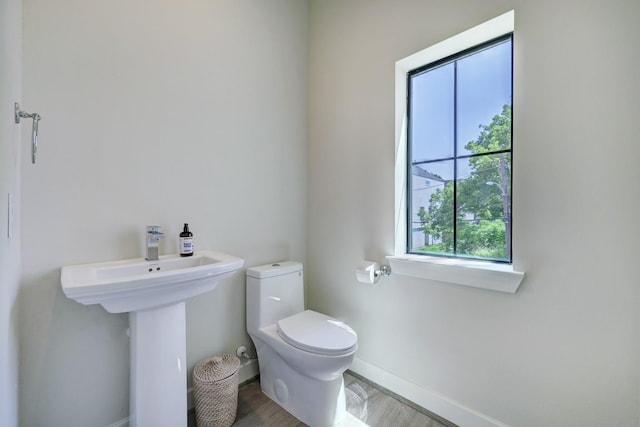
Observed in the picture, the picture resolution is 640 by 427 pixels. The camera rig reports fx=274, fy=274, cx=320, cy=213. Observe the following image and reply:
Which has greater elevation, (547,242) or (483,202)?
(483,202)

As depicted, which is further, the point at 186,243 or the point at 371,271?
the point at 371,271

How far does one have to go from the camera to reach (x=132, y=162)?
1.34m

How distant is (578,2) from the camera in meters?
1.07

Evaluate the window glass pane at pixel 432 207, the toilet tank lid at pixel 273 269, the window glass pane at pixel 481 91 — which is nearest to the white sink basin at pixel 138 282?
the toilet tank lid at pixel 273 269

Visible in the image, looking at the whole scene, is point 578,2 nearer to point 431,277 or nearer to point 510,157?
point 510,157

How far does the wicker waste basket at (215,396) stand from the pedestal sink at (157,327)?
136mm

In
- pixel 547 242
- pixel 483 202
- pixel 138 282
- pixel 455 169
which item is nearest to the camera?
pixel 138 282

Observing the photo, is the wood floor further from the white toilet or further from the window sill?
the window sill

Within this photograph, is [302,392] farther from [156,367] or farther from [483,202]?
[483,202]

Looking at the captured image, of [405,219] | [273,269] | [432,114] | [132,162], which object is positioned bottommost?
[273,269]

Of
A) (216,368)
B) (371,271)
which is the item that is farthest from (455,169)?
(216,368)

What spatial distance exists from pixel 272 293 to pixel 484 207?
1.28 m

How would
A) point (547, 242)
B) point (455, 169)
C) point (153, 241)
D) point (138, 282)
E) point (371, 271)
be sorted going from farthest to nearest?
1. point (371, 271)
2. point (455, 169)
3. point (153, 241)
4. point (547, 242)
5. point (138, 282)

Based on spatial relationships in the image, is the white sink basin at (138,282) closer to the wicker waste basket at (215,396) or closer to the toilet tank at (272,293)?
the toilet tank at (272,293)
